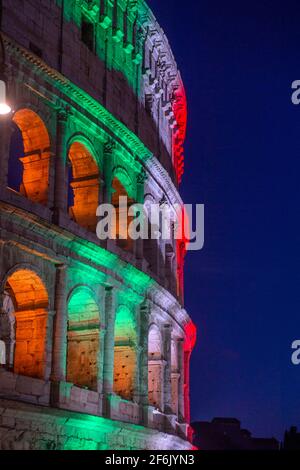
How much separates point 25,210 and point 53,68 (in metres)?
4.22

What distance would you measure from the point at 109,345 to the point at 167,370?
15.5 ft

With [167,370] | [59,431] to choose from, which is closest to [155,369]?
[167,370]

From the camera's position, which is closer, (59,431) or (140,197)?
(59,431)

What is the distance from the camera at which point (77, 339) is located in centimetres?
2120

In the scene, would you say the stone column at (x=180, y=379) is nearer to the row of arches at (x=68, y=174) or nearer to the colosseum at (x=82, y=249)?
the colosseum at (x=82, y=249)

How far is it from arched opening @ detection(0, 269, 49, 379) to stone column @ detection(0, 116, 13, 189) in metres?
2.15

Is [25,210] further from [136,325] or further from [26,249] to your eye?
[136,325]

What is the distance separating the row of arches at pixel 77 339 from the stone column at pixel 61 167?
2105 mm

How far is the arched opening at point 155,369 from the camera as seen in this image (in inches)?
979

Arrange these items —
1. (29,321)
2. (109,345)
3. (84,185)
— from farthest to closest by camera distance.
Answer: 1. (84,185)
2. (109,345)
3. (29,321)

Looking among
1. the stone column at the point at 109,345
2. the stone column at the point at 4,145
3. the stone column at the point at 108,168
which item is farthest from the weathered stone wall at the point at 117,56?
the stone column at the point at 109,345

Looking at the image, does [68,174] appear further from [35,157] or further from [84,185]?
[84,185]

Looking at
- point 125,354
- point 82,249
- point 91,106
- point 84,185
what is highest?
point 91,106

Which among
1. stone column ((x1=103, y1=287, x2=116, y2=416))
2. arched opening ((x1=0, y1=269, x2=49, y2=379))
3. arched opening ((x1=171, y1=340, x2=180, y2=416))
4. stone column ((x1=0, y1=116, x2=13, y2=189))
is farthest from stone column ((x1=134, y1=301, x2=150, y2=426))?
stone column ((x1=0, y1=116, x2=13, y2=189))
